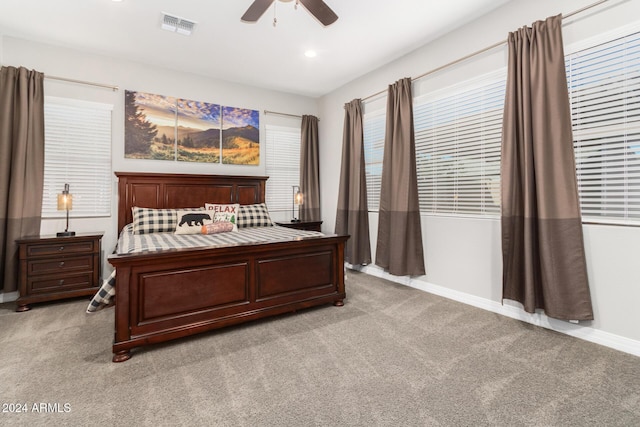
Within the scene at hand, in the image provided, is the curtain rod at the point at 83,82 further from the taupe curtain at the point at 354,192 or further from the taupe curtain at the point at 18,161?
the taupe curtain at the point at 354,192

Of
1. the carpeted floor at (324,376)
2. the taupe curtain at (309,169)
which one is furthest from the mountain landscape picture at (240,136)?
the carpeted floor at (324,376)

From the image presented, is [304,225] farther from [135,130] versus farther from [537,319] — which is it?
[537,319]

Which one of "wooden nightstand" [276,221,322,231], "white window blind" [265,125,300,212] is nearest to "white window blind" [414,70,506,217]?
"wooden nightstand" [276,221,322,231]

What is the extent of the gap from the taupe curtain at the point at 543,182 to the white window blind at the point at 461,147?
0.29 m

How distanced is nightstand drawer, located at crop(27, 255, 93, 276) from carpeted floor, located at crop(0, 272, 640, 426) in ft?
1.77

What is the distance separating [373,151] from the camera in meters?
4.37

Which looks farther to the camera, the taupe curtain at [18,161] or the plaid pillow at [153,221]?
the plaid pillow at [153,221]

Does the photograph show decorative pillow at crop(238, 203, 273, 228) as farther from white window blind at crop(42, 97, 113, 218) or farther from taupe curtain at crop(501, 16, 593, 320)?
taupe curtain at crop(501, 16, 593, 320)

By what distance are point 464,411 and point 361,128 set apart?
366 cm

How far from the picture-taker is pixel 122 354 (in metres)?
2.05

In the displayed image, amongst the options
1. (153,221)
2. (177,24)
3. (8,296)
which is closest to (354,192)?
(153,221)

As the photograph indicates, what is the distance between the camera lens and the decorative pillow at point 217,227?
332cm

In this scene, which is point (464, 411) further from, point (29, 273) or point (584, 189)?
point (29, 273)

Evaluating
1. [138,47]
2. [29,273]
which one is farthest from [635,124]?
[29,273]
